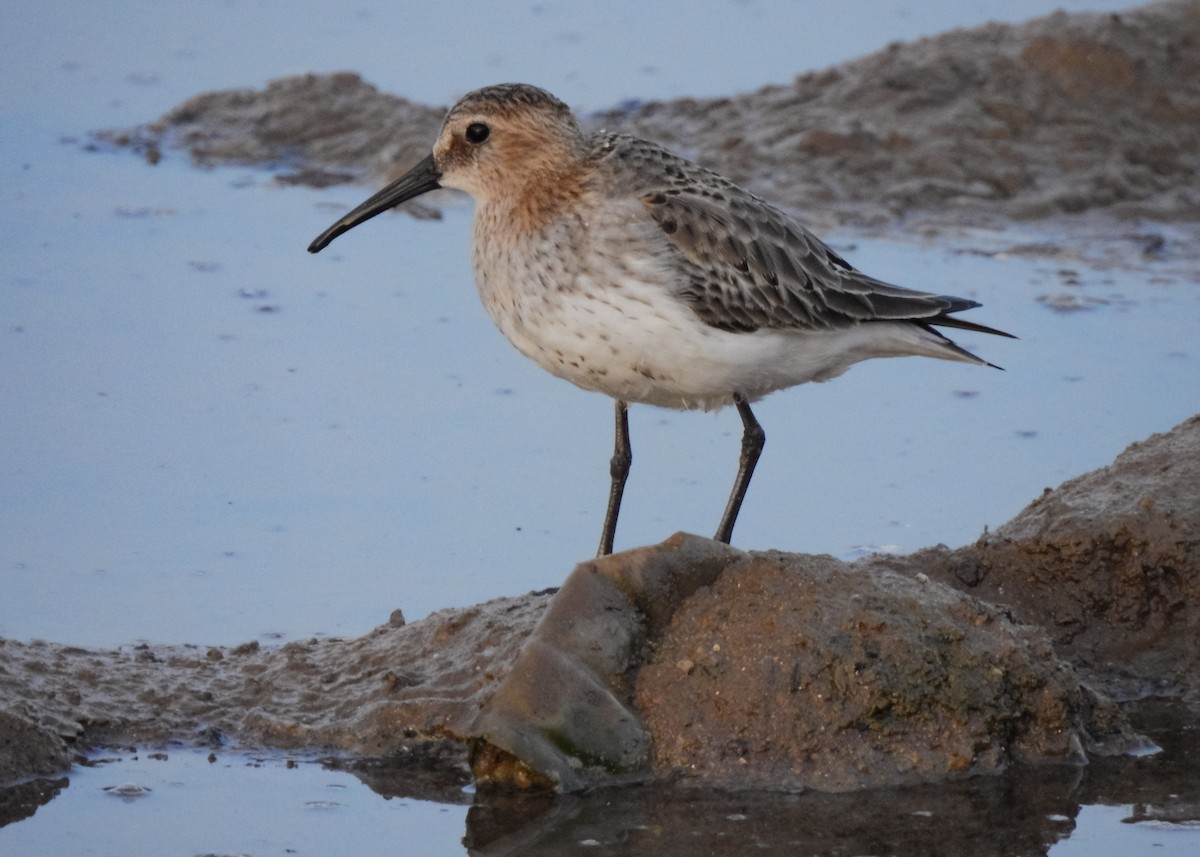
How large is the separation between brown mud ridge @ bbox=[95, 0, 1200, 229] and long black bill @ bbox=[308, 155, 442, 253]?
171 inches

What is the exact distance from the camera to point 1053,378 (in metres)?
11.5

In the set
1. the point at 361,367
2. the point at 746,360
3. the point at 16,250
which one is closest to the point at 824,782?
the point at 746,360

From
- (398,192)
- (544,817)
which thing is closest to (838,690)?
(544,817)

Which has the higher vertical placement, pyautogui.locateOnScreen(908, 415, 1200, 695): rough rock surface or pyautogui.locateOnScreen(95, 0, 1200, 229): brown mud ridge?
pyautogui.locateOnScreen(95, 0, 1200, 229): brown mud ridge

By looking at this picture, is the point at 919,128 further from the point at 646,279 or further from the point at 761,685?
the point at 761,685

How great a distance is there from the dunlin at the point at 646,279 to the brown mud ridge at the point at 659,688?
0.90 meters

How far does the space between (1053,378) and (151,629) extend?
17.9 ft

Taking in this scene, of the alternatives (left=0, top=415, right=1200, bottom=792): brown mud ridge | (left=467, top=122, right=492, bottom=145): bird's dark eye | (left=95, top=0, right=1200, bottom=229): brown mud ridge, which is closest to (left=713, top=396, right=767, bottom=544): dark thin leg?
(left=0, top=415, right=1200, bottom=792): brown mud ridge

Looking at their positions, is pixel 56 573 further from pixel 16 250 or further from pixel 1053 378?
pixel 1053 378

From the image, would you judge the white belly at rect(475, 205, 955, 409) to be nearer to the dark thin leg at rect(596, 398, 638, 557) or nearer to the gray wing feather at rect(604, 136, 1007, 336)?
the gray wing feather at rect(604, 136, 1007, 336)

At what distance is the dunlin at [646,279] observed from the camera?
8.05 meters

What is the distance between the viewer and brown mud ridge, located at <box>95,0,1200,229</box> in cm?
1420

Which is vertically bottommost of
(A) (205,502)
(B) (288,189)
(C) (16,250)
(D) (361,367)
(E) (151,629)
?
(E) (151,629)

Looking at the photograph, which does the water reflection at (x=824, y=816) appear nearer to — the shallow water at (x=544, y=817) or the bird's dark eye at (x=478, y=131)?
the shallow water at (x=544, y=817)
